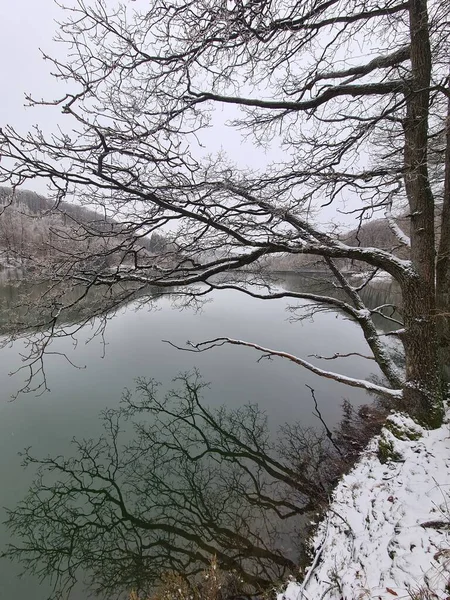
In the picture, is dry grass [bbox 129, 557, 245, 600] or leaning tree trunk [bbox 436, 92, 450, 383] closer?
dry grass [bbox 129, 557, 245, 600]

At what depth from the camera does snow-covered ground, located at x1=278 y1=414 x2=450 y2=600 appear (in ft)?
6.50

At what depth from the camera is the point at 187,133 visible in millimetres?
3068

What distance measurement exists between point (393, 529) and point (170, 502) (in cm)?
394

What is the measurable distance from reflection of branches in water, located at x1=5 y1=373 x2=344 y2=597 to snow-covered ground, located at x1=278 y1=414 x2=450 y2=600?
116cm

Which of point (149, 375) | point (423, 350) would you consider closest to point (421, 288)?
point (423, 350)

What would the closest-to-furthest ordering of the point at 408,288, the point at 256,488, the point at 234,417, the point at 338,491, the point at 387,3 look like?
1. the point at 387,3
2. the point at 408,288
3. the point at 338,491
4. the point at 256,488
5. the point at 234,417

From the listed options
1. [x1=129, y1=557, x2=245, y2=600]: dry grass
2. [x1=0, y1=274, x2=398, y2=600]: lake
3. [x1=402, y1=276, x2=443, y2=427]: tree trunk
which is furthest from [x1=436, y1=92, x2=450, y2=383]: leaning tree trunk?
[x1=0, y1=274, x2=398, y2=600]: lake

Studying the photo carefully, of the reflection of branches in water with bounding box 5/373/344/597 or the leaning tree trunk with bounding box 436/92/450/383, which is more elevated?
the leaning tree trunk with bounding box 436/92/450/383

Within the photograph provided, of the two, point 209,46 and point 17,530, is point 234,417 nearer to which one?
point 17,530

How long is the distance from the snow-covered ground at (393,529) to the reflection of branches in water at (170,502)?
116cm

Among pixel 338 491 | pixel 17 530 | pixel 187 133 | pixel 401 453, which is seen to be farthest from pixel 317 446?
pixel 187 133

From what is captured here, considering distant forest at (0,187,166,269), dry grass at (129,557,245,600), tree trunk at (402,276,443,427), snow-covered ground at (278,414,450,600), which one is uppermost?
distant forest at (0,187,166,269)

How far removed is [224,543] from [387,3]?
6989mm

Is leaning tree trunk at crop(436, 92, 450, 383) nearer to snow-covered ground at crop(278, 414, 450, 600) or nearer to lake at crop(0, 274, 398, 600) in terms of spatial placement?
snow-covered ground at crop(278, 414, 450, 600)
